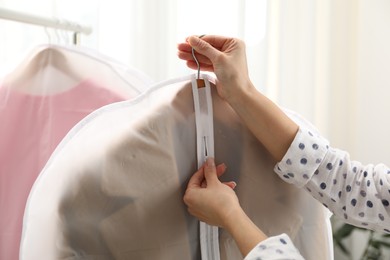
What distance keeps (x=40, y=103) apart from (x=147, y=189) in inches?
9.9

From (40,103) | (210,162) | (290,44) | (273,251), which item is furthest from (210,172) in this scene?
(290,44)

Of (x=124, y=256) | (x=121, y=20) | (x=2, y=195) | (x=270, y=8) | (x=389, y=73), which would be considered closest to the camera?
(x=124, y=256)

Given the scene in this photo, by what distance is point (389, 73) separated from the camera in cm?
168

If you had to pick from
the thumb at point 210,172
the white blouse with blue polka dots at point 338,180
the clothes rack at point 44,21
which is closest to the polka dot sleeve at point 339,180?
the white blouse with blue polka dots at point 338,180

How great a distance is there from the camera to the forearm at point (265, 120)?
700 mm

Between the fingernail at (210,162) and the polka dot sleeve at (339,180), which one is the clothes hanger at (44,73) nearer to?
the fingernail at (210,162)

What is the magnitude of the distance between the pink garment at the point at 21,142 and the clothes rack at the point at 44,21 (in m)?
0.12

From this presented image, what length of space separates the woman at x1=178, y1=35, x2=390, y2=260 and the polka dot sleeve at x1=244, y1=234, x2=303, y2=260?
24 millimetres

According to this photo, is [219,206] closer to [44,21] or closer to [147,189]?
[147,189]

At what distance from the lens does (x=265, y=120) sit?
0.71m

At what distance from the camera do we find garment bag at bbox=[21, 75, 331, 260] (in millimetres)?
610

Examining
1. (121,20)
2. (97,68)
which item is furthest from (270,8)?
(97,68)

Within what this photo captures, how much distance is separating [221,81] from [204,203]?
18 cm

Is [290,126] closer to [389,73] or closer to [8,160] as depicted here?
[8,160]
